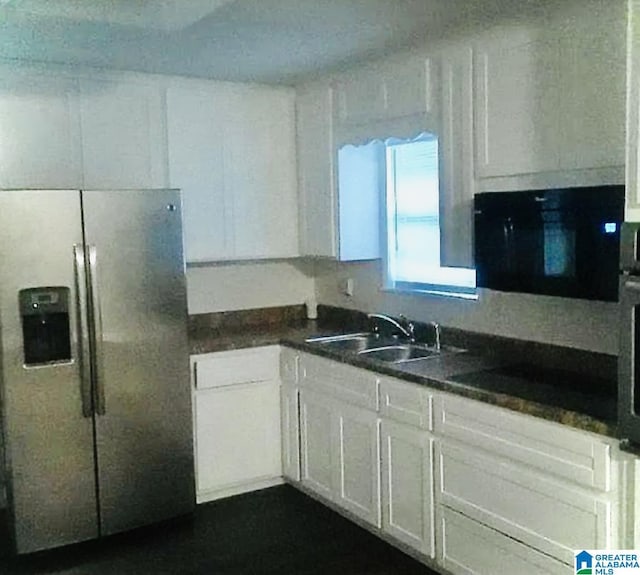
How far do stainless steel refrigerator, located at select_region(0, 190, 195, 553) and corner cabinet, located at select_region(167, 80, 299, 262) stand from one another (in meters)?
0.61

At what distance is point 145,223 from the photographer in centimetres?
355

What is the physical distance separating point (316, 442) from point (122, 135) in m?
1.91

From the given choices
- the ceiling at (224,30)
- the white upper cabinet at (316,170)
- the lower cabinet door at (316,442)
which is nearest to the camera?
the ceiling at (224,30)

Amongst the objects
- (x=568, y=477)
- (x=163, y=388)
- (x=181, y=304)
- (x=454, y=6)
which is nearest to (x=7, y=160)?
(x=181, y=304)

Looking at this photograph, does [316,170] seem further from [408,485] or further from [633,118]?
[633,118]

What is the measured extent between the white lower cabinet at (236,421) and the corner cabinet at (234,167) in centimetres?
67

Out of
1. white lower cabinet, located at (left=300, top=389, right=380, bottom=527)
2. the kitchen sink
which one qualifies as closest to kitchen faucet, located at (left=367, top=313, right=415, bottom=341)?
the kitchen sink

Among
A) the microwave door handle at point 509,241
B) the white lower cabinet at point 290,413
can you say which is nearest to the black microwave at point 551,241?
the microwave door handle at point 509,241

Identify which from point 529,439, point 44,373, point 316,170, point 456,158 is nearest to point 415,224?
point 316,170

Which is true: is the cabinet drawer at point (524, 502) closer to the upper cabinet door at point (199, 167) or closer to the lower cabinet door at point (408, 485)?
the lower cabinet door at point (408, 485)

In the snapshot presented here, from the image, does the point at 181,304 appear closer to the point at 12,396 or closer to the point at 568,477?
the point at 12,396

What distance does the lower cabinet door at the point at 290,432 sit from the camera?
404 centimetres

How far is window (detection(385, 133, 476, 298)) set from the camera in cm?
392

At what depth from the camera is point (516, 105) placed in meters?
3.03
